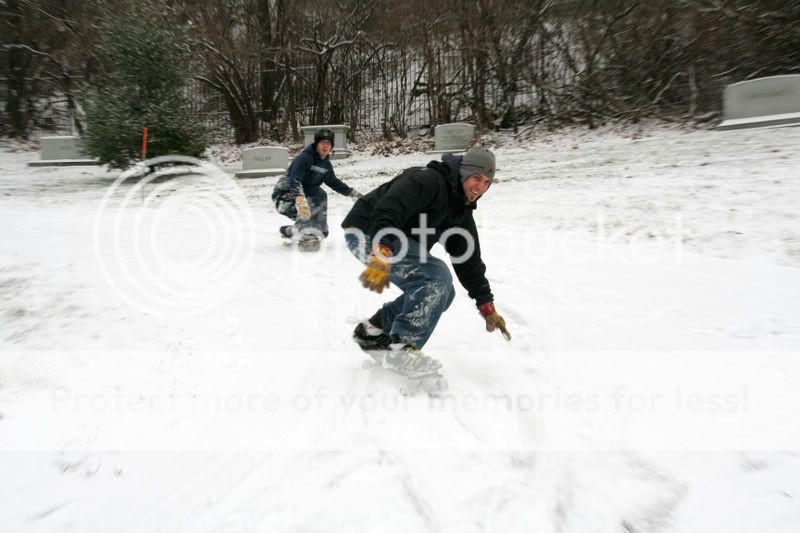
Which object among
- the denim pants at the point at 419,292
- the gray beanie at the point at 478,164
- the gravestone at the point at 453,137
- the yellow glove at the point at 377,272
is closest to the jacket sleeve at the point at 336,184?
the denim pants at the point at 419,292

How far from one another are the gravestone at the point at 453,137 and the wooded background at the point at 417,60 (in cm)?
302

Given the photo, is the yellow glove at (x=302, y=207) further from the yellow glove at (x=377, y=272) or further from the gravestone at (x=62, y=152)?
the gravestone at (x=62, y=152)

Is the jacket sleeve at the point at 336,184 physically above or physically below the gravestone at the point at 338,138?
below

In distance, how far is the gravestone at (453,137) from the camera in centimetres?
1688

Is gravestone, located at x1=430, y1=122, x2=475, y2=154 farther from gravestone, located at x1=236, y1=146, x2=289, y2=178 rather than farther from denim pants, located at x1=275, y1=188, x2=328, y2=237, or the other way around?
denim pants, located at x1=275, y1=188, x2=328, y2=237

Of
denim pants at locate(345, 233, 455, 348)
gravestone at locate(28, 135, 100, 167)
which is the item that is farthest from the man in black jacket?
gravestone at locate(28, 135, 100, 167)

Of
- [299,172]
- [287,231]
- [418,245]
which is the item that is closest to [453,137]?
[287,231]

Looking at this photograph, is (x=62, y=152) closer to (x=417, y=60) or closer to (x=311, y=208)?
(x=417, y=60)

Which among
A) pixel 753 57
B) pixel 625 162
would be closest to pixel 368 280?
pixel 625 162

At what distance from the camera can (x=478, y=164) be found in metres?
3.00

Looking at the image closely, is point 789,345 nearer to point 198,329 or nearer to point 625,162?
point 198,329

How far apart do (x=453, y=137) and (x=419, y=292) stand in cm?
1459

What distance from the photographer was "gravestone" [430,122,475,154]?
664 inches

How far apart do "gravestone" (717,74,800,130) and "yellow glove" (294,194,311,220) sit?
443 inches
